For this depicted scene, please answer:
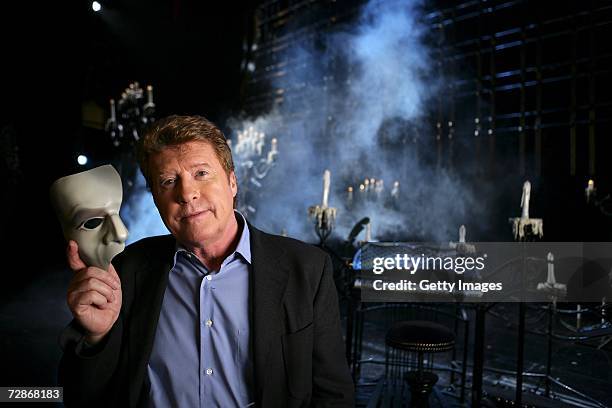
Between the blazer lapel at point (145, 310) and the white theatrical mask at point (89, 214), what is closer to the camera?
the white theatrical mask at point (89, 214)

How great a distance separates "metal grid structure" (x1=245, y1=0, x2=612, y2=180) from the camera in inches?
266

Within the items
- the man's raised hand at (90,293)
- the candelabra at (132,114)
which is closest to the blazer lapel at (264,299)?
the man's raised hand at (90,293)

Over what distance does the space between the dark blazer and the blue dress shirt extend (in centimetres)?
5

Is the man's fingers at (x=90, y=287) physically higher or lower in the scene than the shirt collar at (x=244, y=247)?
lower

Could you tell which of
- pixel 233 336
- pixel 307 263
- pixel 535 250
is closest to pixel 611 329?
pixel 535 250

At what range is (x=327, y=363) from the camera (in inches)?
64.3

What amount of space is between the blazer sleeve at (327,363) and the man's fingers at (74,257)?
84cm

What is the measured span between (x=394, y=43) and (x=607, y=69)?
3999 millimetres

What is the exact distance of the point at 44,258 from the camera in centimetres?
827

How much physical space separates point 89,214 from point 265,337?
72cm

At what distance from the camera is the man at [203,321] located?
4.88 ft

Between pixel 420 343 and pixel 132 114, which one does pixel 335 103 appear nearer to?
pixel 132 114

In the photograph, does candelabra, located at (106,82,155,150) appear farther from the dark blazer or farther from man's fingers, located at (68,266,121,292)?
man's fingers, located at (68,266,121,292)

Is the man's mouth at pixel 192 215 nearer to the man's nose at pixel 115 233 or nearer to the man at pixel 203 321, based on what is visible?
the man at pixel 203 321
